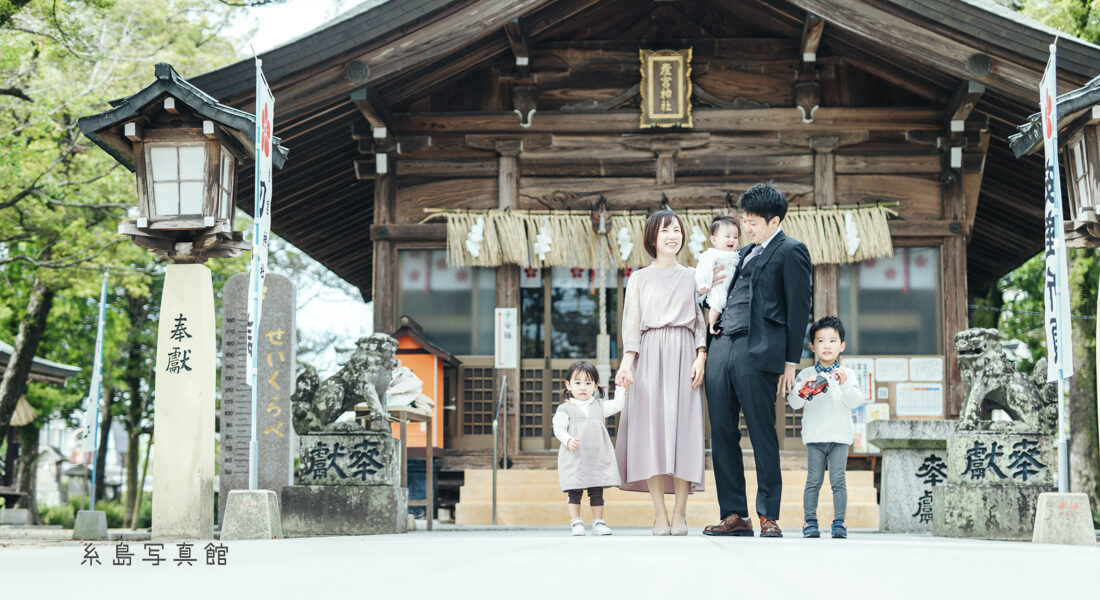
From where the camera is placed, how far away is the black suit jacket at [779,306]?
22.1ft

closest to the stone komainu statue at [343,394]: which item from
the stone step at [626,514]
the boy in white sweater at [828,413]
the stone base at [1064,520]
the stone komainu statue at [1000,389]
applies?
the stone step at [626,514]

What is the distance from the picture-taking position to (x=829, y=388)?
7480mm

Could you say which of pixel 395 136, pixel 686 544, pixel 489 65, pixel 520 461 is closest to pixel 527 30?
pixel 489 65

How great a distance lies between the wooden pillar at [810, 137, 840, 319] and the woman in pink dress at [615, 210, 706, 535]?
6.83 m

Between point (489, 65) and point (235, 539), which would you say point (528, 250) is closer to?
point (489, 65)

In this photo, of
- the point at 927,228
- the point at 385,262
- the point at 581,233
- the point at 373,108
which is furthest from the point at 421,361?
the point at 927,228

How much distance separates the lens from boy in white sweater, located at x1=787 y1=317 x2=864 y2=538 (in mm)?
7395

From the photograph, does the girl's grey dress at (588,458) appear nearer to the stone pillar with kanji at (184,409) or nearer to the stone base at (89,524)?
the stone pillar with kanji at (184,409)

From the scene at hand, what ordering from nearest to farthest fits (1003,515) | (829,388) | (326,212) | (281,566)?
(281,566), (829,388), (1003,515), (326,212)

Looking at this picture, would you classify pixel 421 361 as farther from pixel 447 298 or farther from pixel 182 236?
pixel 182 236

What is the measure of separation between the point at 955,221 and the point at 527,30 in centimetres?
552

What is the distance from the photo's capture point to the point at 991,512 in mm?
8719

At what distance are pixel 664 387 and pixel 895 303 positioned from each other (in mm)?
7457

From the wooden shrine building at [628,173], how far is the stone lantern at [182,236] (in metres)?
3.85
